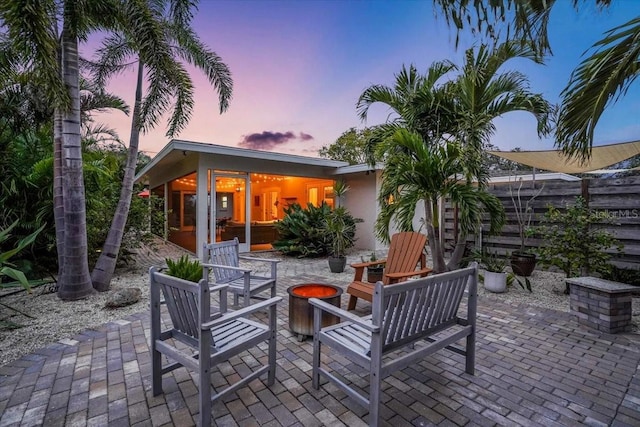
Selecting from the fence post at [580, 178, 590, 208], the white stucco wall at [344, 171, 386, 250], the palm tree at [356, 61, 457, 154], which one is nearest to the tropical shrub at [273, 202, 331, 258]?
the white stucco wall at [344, 171, 386, 250]

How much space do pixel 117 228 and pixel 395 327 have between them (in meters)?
4.72

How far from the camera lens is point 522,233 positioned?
5.64 m

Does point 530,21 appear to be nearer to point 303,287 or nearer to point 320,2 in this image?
point 303,287

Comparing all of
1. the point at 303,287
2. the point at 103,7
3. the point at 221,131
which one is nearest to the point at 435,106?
the point at 303,287

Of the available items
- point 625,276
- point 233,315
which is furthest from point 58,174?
point 625,276

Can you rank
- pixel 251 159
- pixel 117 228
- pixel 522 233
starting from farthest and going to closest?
pixel 251 159 < pixel 522 233 < pixel 117 228

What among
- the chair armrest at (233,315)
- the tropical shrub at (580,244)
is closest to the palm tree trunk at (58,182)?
the chair armrest at (233,315)

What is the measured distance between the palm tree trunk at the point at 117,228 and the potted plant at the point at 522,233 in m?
6.68

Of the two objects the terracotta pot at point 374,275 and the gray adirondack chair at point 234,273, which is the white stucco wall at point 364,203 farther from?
the gray adirondack chair at point 234,273

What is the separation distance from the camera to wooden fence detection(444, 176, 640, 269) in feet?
14.6

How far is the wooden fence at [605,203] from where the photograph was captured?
446 centimetres

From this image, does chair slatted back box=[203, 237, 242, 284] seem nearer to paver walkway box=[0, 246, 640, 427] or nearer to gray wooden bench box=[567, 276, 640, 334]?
paver walkway box=[0, 246, 640, 427]

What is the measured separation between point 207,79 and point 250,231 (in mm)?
4453

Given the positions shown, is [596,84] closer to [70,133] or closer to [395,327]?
[395,327]
